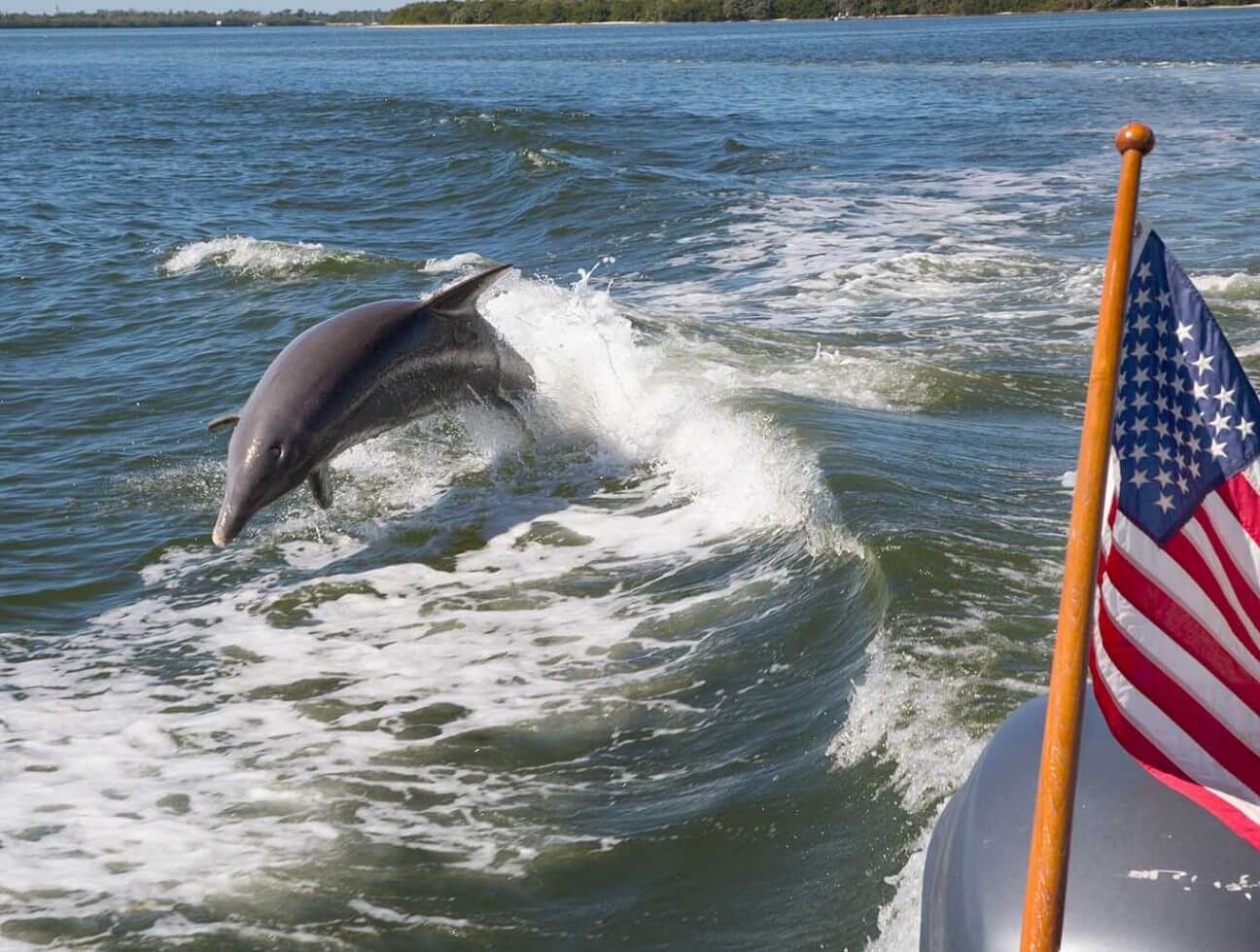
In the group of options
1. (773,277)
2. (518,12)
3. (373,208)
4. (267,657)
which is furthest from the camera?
(518,12)

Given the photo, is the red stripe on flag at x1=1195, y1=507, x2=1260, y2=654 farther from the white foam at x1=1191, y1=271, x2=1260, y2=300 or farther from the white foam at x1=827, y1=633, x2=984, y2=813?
the white foam at x1=1191, y1=271, x2=1260, y2=300

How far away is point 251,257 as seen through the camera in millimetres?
19750

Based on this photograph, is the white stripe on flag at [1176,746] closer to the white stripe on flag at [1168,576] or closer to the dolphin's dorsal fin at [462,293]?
the white stripe on flag at [1168,576]

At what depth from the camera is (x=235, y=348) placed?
612 inches

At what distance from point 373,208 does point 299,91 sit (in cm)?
2714

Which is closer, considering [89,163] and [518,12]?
[89,163]

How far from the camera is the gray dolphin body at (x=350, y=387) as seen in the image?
8.68m

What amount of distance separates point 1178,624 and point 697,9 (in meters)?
151

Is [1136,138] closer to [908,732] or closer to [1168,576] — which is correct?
[1168,576]

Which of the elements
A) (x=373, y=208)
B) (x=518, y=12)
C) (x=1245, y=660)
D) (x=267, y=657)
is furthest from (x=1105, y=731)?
(x=518, y=12)

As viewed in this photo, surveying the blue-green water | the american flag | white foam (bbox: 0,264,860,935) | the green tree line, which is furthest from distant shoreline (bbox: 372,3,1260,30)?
the american flag

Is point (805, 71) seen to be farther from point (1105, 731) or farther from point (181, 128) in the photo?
point (1105, 731)

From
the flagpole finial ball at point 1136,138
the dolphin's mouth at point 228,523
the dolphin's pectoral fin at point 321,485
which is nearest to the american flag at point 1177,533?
the flagpole finial ball at point 1136,138

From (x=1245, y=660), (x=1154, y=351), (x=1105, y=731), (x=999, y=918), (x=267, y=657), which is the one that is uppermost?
(x=1154, y=351)
